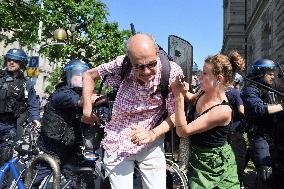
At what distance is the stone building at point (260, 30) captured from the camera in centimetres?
2063

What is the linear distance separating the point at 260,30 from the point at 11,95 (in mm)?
26267

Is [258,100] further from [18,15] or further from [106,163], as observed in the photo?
[18,15]

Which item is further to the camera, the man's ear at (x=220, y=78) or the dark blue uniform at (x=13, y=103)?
the dark blue uniform at (x=13, y=103)

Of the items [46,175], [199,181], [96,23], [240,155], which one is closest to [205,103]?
[199,181]

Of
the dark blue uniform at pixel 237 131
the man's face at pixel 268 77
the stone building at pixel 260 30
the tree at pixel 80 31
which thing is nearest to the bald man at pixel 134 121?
the man's face at pixel 268 77

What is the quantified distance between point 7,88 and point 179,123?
3394mm

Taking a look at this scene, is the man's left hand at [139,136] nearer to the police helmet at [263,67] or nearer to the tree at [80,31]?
the police helmet at [263,67]

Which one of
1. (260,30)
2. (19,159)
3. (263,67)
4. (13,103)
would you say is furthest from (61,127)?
(260,30)

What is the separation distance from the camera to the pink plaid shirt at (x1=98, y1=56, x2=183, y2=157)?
310cm

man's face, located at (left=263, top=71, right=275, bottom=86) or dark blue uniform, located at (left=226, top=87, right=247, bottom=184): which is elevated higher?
man's face, located at (left=263, top=71, right=275, bottom=86)

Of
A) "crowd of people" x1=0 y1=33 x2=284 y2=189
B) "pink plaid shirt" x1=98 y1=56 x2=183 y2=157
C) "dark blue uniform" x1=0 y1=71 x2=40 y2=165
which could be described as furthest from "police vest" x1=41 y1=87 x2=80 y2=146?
"pink plaid shirt" x1=98 y1=56 x2=183 y2=157

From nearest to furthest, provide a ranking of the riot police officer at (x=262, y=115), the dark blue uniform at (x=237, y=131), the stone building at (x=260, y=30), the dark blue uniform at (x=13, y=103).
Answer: the riot police officer at (x=262, y=115)
the dark blue uniform at (x=13, y=103)
the dark blue uniform at (x=237, y=131)
the stone building at (x=260, y=30)

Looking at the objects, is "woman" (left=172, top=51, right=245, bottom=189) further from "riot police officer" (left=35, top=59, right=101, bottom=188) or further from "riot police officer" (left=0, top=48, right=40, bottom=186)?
"riot police officer" (left=0, top=48, right=40, bottom=186)

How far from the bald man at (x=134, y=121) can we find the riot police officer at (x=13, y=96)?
8.79ft
